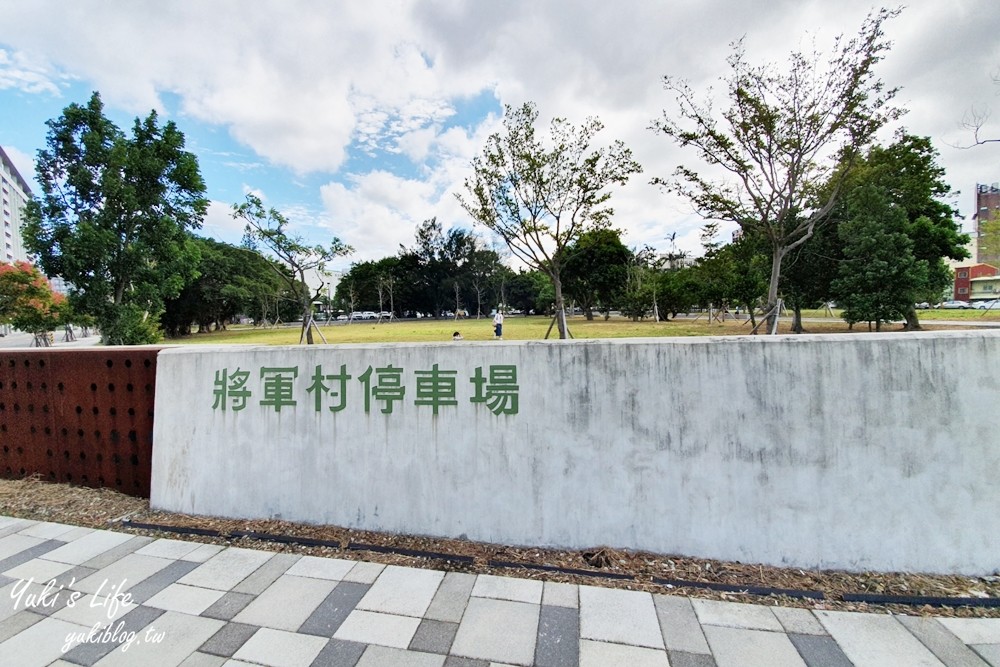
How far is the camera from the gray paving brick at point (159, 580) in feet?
7.55

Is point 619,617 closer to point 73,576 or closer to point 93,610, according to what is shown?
point 93,610

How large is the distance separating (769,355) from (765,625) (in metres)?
1.38

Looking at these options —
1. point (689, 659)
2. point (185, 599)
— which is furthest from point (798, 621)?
point (185, 599)

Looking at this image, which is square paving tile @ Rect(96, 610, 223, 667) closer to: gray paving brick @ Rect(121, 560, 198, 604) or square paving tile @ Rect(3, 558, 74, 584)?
gray paving brick @ Rect(121, 560, 198, 604)

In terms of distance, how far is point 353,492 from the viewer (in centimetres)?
299

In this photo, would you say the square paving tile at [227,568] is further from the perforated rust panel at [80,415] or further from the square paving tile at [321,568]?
the perforated rust panel at [80,415]

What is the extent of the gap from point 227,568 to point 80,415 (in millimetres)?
2397

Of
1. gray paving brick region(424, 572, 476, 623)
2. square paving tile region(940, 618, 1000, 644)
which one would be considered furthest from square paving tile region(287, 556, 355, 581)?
square paving tile region(940, 618, 1000, 644)

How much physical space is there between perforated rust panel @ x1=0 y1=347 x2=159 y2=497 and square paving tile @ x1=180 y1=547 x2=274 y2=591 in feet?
4.91

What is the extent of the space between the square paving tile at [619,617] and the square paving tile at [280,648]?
4.00 feet

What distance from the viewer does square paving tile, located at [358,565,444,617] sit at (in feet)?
7.15

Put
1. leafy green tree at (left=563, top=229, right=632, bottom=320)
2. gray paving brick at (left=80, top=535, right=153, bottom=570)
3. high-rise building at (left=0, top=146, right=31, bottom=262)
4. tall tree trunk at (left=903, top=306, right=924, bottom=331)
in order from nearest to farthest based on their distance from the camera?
gray paving brick at (left=80, top=535, right=153, bottom=570), tall tree trunk at (left=903, top=306, right=924, bottom=331), leafy green tree at (left=563, top=229, right=632, bottom=320), high-rise building at (left=0, top=146, right=31, bottom=262)

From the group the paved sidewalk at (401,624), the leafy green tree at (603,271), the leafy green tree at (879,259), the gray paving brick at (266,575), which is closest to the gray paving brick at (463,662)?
the paved sidewalk at (401,624)

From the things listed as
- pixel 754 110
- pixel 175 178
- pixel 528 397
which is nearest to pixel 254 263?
pixel 175 178
